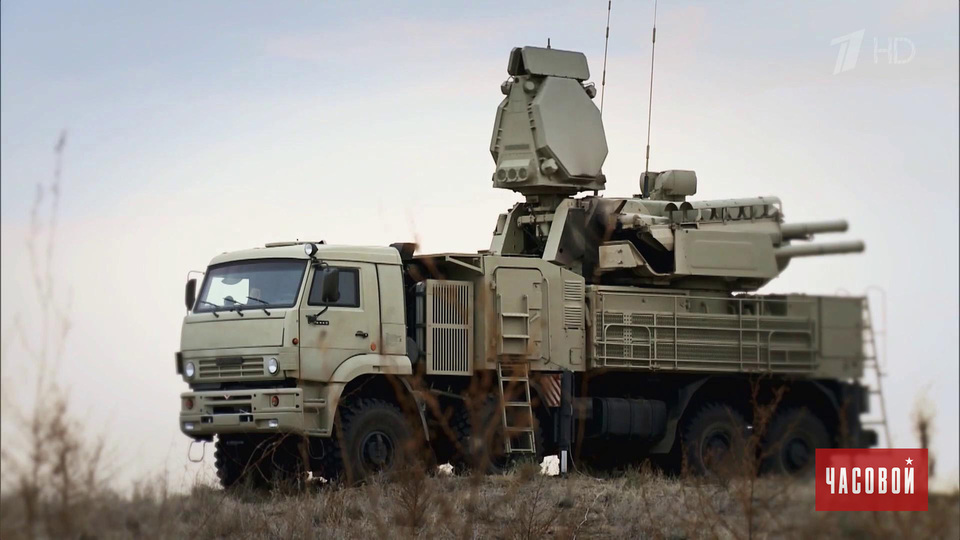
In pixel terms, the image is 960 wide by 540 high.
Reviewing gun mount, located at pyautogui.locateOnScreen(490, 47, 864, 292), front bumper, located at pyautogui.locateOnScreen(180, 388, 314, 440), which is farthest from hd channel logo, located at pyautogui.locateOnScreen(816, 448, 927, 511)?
gun mount, located at pyautogui.locateOnScreen(490, 47, 864, 292)

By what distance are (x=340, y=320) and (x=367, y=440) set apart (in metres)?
1.50

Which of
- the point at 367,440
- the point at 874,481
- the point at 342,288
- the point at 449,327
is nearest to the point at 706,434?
the point at 449,327

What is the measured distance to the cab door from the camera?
748 inches

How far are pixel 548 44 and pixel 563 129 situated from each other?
1292 mm

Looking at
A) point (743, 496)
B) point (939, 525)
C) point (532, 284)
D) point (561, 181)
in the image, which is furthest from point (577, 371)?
point (939, 525)

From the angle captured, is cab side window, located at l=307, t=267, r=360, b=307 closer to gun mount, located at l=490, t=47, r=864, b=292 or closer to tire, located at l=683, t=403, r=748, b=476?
gun mount, located at l=490, t=47, r=864, b=292

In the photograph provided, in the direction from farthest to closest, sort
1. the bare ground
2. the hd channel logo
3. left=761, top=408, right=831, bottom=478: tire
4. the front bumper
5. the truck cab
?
left=761, top=408, right=831, bottom=478: tire
the truck cab
the front bumper
the hd channel logo
the bare ground

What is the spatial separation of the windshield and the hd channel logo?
7.75m

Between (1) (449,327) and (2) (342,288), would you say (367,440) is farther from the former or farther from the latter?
(1) (449,327)

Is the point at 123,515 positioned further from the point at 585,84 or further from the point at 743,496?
the point at 585,84

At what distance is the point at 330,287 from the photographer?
19234 millimetres

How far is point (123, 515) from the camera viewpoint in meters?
9.75

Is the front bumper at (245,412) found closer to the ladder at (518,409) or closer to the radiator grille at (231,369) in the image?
the radiator grille at (231,369)

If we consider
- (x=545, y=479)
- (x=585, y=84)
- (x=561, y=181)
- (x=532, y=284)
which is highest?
(x=585, y=84)
